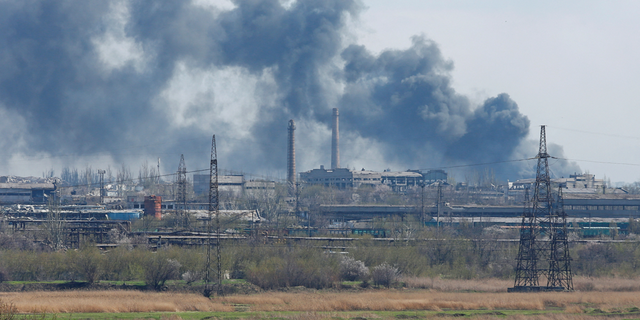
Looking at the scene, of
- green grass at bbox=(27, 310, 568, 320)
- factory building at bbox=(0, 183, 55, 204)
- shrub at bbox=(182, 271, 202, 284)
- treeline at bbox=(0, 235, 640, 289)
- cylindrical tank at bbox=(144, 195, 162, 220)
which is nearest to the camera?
green grass at bbox=(27, 310, 568, 320)

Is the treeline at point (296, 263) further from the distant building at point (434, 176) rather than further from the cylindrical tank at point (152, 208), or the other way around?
the distant building at point (434, 176)

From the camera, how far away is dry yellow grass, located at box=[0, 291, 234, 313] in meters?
24.1

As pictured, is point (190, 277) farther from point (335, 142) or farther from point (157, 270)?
point (335, 142)

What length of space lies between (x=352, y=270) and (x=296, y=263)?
129 inches

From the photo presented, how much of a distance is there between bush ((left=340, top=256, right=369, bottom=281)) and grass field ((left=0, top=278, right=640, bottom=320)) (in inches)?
97.6

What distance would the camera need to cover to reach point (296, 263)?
34.0 m

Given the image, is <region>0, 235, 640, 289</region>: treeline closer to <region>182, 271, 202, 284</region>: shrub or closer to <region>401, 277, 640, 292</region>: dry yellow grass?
<region>182, 271, 202, 284</region>: shrub

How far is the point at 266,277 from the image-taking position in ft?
109

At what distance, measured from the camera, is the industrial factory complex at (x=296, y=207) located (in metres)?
54.1

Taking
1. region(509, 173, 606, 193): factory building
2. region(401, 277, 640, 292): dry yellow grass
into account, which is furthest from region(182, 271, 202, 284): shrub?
region(509, 173, 606, 193): factory building

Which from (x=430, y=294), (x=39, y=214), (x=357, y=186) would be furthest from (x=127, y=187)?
(x=430, y=294)

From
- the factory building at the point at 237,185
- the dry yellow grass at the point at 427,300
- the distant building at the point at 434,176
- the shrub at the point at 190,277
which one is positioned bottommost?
the dry yellow grass at the point at 427,300

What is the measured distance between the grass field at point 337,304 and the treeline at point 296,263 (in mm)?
1999

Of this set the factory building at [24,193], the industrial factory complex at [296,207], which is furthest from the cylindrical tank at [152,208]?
the factory building at [24,193]
